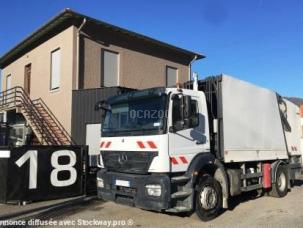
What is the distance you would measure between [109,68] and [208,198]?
12.5m

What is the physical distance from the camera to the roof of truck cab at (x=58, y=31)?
18578 millimetres

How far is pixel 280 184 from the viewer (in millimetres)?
12203

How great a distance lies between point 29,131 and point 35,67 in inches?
150

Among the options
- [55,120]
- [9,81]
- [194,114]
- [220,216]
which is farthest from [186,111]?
[9,81]

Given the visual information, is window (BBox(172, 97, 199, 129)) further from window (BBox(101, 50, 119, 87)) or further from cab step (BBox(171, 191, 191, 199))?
window (BBox(101, 50, 119, 87))

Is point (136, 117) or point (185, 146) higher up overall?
point (136, 117)

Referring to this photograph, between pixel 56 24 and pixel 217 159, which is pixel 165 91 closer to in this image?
pixel 217 159

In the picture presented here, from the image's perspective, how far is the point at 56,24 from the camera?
64.0 feet

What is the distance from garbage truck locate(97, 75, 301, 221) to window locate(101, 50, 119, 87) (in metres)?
10.1

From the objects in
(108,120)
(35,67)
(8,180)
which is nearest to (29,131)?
(35,67)

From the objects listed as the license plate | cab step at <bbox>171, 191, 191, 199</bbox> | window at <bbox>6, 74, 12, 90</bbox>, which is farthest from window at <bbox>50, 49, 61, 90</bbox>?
cab step at <bbox>171, 191, 191, 199</bbox>

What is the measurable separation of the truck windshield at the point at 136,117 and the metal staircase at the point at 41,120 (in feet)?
31.4

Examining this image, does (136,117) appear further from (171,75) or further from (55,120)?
(171,75)

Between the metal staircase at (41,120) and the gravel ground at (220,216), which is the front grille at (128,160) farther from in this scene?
the metal staircase at (41,120)
